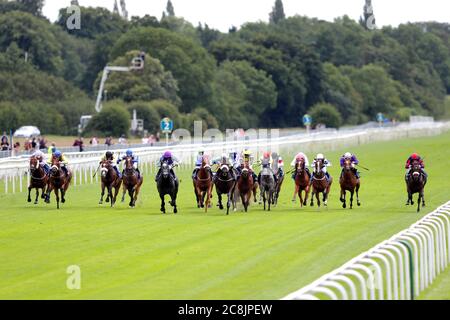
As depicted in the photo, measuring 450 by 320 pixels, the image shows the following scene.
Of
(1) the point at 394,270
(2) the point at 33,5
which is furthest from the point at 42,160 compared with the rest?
(2) the point at 33,5

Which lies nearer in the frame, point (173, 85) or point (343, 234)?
point (343, 234)

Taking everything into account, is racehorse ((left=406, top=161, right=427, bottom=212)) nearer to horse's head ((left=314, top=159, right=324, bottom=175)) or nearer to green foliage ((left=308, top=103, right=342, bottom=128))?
horse's head ((left=314, top=159, right=324, bottom=175))

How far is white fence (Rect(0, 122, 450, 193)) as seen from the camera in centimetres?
3362

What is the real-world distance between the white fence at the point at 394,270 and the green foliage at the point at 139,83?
65.5m

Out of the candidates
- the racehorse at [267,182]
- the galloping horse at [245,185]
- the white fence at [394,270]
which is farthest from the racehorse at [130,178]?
the white fence at [394,270]

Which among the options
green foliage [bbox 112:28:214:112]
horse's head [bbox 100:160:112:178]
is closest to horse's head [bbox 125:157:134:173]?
horse's head [bbox 100:160:112:178]

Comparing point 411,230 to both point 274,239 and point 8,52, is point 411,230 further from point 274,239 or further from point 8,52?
point 8,52

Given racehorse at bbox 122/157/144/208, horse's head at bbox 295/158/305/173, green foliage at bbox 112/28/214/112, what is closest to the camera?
horse's head at bbox 295/158/305/173

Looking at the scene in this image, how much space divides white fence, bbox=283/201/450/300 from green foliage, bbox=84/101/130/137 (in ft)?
172

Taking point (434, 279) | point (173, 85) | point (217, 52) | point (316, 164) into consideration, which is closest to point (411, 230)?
point (434, 279)

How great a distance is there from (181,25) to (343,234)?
5074 inches

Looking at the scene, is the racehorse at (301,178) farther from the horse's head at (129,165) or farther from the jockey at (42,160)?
the jockey at (42,160)

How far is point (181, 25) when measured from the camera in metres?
146

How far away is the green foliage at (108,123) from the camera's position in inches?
2625
